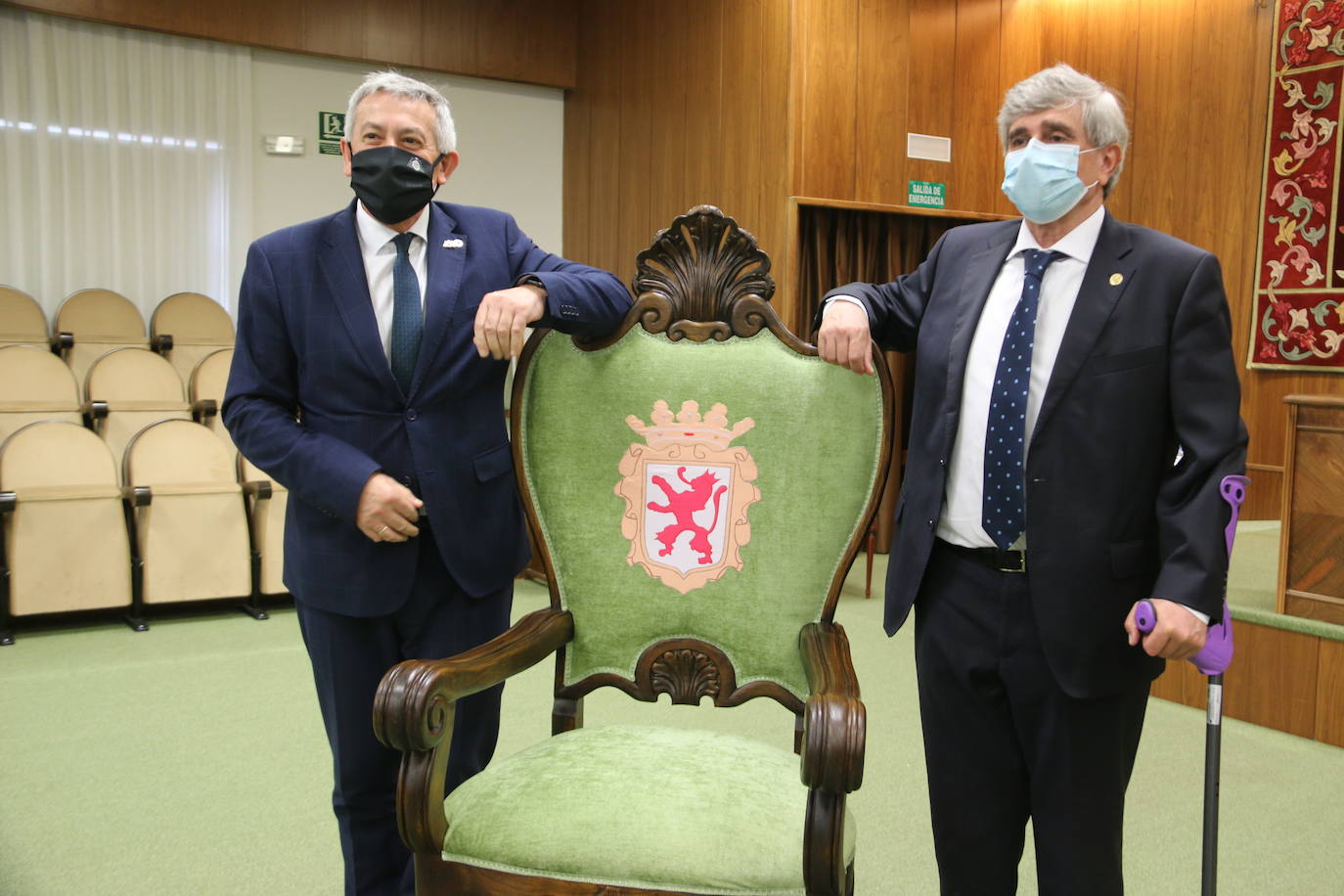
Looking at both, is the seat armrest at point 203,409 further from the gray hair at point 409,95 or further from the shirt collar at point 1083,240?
the shirt collar at point 1083,240

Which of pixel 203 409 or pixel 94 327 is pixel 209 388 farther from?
pixel 94 327

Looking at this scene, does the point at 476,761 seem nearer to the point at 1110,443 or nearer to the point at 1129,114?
the point at 1110,443

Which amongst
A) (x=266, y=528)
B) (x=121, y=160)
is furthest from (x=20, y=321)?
(x=266, y=528)

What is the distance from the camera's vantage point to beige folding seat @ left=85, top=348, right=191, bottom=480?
15.6ft

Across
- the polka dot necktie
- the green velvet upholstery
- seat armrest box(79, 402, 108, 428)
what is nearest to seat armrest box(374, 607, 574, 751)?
the green velvet upholstery

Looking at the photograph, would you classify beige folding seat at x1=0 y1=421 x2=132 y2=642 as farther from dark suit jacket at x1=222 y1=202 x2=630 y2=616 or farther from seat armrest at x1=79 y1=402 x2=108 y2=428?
dark suit jacket at x1=222 y1=202 x2=630 y2=616

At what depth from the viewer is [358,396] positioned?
5.78 feet

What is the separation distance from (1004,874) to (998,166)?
4742 millimetres

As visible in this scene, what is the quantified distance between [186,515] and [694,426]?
3.21 meters

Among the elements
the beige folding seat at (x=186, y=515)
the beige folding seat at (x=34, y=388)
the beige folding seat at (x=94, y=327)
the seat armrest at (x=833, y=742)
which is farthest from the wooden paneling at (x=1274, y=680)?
the beige folding seat at (x=94, y=327)

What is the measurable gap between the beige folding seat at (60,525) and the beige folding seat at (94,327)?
2.65ft

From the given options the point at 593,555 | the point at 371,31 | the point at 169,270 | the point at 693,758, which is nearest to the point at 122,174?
the point at 169,270

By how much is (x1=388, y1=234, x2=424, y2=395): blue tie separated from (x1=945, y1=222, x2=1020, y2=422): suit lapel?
2.76 ft

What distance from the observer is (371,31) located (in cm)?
621
